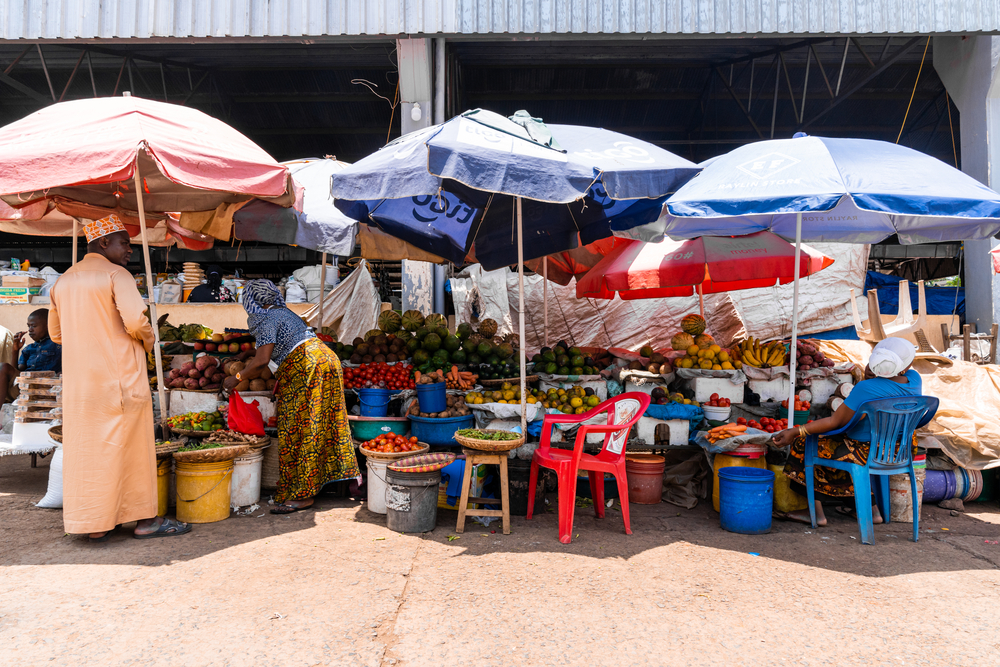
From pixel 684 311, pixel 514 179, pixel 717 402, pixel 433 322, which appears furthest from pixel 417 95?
pixel 684 311

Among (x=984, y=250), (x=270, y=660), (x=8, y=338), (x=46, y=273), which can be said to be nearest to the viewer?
(x=270, y=660)

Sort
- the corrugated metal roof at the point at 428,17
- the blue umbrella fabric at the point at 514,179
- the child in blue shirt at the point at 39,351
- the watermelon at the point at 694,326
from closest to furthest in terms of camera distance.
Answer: the blue umbrella fabric at the point at 514,179 → the child in blue shirt at the point at 39,351 → the watermelon at the point at 694,326 → the corrugated metal roof at the point at 428,17

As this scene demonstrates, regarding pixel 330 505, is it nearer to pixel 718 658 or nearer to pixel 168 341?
pixel 168 341

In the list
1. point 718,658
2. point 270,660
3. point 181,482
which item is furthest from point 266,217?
point 718,658

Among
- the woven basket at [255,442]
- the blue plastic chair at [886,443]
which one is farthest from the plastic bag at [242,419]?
the blue plastic chair at [886,443]

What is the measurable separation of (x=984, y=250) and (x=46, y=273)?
1705 cm

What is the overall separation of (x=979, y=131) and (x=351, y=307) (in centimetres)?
1074

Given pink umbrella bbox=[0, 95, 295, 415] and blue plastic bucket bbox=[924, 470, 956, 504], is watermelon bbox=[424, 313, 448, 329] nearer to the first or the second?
pink umbrella bbox=[0, 95, 295, 415]

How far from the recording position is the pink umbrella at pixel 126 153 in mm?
3963

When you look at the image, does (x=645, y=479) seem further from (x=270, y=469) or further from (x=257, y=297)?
(x=257, y=297)

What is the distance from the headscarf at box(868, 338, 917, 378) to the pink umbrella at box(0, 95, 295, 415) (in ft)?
15.6

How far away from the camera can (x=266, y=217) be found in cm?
618

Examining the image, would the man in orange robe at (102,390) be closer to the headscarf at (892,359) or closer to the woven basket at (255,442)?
the woven basket at (255,442)

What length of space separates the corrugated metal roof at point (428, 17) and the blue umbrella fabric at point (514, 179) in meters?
3.99
